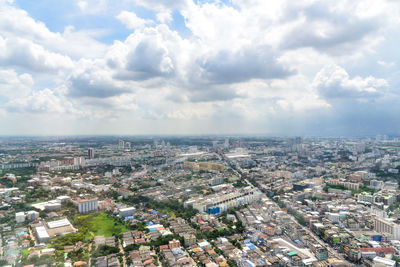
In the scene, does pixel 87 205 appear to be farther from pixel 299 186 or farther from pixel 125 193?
pixel 299 186

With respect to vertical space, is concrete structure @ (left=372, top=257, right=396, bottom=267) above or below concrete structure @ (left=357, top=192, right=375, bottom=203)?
below

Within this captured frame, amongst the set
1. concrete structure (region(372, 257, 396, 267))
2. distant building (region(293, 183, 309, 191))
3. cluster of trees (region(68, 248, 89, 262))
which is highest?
distant building (region(293, 183, 309, 191))

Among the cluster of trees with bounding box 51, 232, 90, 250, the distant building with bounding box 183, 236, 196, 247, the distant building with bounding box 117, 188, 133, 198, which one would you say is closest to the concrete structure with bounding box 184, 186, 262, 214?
the distant building with bounding box 183, 236, 196, 247

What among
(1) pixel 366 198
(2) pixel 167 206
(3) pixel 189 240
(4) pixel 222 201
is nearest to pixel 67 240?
(3) pixel 189 240

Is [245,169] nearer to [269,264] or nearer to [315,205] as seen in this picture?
[315,205]

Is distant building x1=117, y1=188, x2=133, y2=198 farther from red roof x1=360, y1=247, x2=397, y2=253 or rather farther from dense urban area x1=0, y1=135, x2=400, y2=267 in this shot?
red roof x1=360, y1=247, x2=397, y2=253

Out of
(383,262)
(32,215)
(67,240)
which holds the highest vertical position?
(32,215)

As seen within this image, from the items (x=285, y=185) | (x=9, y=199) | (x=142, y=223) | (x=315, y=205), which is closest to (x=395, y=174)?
(x=285, y=185)

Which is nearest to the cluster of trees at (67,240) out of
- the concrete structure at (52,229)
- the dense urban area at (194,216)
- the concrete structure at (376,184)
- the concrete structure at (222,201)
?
the dense urban area at (194,216)
